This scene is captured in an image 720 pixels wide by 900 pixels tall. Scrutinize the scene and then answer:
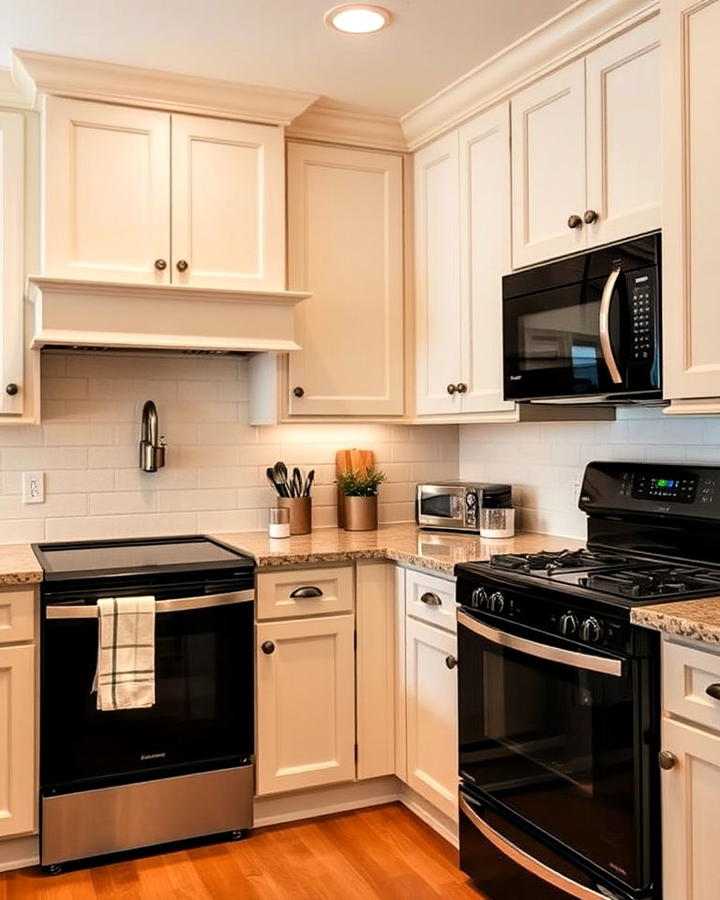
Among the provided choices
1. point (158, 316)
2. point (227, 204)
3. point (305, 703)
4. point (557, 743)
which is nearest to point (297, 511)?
point (305, 703)

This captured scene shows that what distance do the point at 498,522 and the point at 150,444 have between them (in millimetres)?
1282

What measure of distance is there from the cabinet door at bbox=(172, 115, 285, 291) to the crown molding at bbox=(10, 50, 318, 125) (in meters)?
0.05

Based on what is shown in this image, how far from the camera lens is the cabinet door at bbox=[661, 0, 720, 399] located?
1.99m

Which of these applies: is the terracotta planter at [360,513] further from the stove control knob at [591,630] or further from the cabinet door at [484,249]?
the stove control knob at [591,630]

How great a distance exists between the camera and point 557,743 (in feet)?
6.90

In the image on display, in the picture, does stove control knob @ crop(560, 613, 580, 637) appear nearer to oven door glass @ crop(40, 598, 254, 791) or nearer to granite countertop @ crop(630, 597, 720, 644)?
granite countertop @ crop(630, 597, 720, 644)

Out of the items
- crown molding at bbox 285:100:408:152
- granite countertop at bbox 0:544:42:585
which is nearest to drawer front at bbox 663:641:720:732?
granite countertop at bbox 0:544:42:585

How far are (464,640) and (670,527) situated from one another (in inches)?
26.2

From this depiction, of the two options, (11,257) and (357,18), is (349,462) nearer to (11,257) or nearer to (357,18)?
(11,257)

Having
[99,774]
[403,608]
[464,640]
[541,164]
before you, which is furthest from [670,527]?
[99,774]

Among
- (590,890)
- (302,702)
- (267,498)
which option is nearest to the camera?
(590,890)

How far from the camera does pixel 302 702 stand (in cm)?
287

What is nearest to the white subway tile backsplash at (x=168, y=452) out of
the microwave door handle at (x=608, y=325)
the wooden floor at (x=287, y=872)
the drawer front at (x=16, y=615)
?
the drawer front at (x=16, y=615)

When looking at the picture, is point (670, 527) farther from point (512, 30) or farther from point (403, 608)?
point (512, 30)
